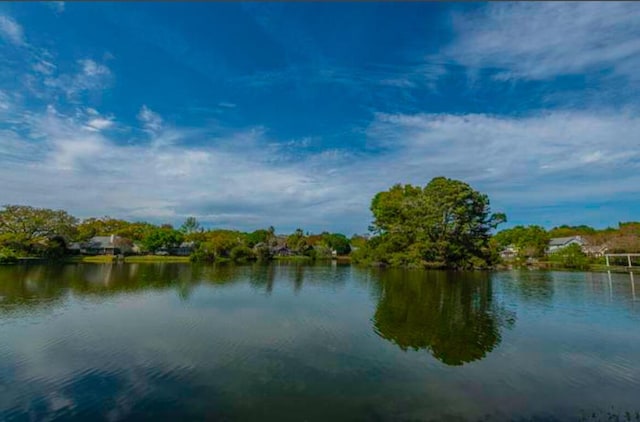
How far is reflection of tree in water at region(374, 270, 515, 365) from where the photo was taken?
473 inches

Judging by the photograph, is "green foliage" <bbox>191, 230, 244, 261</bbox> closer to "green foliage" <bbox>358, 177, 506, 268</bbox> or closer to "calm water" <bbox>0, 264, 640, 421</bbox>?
"green foliage" <bbox>358, 177, 506, 268</bbox>

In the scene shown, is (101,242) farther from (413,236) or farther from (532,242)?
(532,242)

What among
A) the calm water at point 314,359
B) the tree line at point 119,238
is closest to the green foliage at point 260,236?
the tree line at point 119,238

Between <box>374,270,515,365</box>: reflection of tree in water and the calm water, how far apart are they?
0.10m

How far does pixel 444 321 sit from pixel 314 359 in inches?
307

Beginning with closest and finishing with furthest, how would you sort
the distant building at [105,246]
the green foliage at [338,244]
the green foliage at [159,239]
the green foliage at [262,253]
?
the distant building at [105,246] → the green foliage at [159,239] → the green foliage at [262,253] → the green foliage at [338,244]

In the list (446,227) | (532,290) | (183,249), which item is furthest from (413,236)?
(183,249)

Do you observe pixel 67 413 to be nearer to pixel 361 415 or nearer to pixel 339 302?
pixel 361 415

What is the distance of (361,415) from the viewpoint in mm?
7129

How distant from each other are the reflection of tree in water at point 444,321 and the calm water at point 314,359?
0.10 m

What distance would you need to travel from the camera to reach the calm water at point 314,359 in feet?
24.6

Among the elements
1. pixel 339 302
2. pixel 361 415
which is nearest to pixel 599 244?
pixel 339 302

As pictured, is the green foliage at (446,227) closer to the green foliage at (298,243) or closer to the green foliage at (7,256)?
the green foliage at (298,243)

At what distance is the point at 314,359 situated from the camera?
1055 cm
